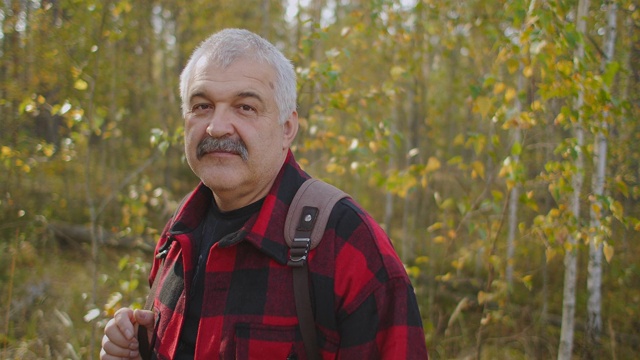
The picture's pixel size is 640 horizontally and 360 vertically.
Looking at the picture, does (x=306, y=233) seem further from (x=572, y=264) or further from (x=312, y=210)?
(x=572, y=264)

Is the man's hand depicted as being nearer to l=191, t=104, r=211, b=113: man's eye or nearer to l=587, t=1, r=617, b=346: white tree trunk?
l=191, t=104, r=211, b=113: man's eye

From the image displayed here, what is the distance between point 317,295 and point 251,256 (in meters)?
0.27

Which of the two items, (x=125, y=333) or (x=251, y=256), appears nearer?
(x=251, y=256)

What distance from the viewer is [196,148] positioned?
187 centimetres

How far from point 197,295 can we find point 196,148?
20.6 inches

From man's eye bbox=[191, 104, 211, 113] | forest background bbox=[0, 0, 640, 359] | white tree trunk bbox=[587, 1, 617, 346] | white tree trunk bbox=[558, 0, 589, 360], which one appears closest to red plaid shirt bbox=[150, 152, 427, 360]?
man's eye bbox=[191, 104, 211, 113]

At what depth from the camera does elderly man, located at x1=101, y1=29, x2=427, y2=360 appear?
154 centimetres

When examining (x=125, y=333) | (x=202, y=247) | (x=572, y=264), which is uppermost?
(x=202, y=247)

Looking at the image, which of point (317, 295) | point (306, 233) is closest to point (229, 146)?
point (306, 233)

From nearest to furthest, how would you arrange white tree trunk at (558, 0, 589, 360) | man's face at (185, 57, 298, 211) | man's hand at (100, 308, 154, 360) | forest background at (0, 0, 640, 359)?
man's face at (185, 57, 298, 211) < man's hand at (100, 308, 154, 360) < forest background at (0, 0, 640, 359) < white tree trunk at (558, 0, 589, 360)

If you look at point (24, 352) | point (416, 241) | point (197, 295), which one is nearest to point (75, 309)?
point (24, 352)

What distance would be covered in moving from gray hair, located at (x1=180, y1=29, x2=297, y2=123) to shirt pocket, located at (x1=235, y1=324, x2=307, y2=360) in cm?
74

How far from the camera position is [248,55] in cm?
178

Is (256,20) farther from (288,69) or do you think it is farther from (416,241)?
(288,69)
